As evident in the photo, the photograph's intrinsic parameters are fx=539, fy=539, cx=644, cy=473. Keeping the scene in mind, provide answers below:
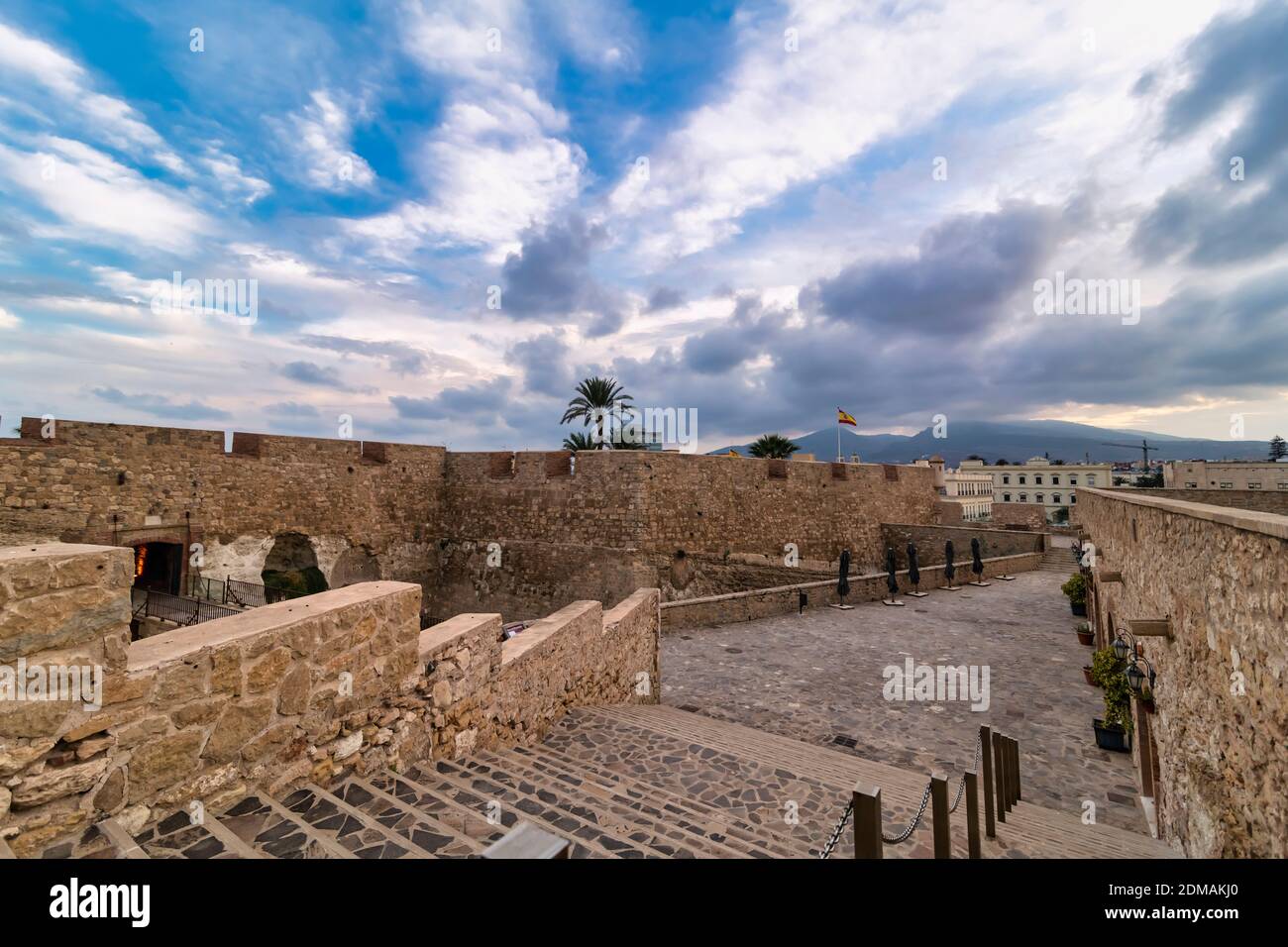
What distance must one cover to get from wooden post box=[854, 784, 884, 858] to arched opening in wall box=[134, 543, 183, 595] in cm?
1722

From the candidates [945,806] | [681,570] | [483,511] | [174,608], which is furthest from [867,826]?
[483,511]

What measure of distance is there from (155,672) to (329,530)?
1649 cm

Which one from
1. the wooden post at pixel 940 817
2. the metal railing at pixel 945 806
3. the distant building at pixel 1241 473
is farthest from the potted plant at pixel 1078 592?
the distant building at pixel 1241 473

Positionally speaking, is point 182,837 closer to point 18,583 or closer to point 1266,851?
point 18,583

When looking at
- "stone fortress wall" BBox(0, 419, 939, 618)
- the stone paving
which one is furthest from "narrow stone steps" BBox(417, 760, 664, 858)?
"stone fortress wall" BBox(0, 419, 939, 618)

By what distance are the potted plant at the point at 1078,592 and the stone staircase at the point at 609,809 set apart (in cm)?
986

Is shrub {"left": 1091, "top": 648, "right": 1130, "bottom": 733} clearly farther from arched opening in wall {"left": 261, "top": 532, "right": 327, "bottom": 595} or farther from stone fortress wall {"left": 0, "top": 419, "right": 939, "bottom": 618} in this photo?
arched opening in wall {"left": 261, "top": 532, "right": 327, "bottom": 595}

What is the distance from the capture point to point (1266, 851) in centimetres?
262

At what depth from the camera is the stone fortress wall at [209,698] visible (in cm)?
233

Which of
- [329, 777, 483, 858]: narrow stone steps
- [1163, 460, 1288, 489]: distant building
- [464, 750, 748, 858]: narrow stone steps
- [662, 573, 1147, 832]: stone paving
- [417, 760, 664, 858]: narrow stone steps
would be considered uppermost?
[1163, 460, 1288, 489]: distant building

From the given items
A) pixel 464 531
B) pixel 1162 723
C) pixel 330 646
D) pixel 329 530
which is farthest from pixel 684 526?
pixel 330 646

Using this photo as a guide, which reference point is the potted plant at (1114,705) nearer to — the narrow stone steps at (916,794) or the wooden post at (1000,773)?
the narrow stone steps at (916,794)

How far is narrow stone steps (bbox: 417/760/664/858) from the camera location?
3.33 metres
